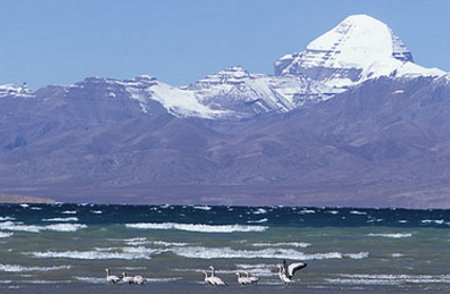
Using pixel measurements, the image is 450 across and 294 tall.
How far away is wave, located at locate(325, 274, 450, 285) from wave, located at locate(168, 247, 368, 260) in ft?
38.8

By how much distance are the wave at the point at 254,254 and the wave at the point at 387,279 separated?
11821 mm

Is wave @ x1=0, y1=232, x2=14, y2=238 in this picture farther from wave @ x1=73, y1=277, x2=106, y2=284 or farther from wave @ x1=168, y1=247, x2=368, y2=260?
wave @ x1=73, y1=277, x2=106, y2=284

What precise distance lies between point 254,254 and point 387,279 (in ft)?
→ 57.0

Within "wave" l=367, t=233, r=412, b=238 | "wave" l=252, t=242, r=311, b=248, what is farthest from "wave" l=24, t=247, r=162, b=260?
"wave" l=367, t=233, r=412, b=238

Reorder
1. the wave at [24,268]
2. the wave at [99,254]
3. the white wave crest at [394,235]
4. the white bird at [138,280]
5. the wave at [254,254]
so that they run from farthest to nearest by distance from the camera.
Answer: the white wave crest at [394,235], the wave at [254,254], the wave at [99,254], the wave at [24,268], the white bird at [138,280]

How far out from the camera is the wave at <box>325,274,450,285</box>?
5719 centimetres

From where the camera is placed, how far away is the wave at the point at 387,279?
57.2m

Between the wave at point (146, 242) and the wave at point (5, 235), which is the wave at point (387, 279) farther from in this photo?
the wave at point (5, 235)

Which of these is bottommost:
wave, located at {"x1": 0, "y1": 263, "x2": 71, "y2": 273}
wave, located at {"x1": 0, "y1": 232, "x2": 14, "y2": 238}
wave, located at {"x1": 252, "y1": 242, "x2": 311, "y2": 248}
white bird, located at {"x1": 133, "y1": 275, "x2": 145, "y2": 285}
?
white bird, located at {"x1": 133, "y1": 275, "x2": 145, "y2": 285}

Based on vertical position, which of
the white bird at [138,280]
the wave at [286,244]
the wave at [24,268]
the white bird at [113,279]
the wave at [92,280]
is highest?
the wave at [286,244]

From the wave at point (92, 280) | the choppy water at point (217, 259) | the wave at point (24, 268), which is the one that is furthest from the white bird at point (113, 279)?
the wave at point (24, 268)

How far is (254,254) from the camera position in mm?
75250

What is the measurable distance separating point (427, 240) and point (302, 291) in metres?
43.9

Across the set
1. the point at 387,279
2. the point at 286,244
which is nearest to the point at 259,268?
the point at 387,279
